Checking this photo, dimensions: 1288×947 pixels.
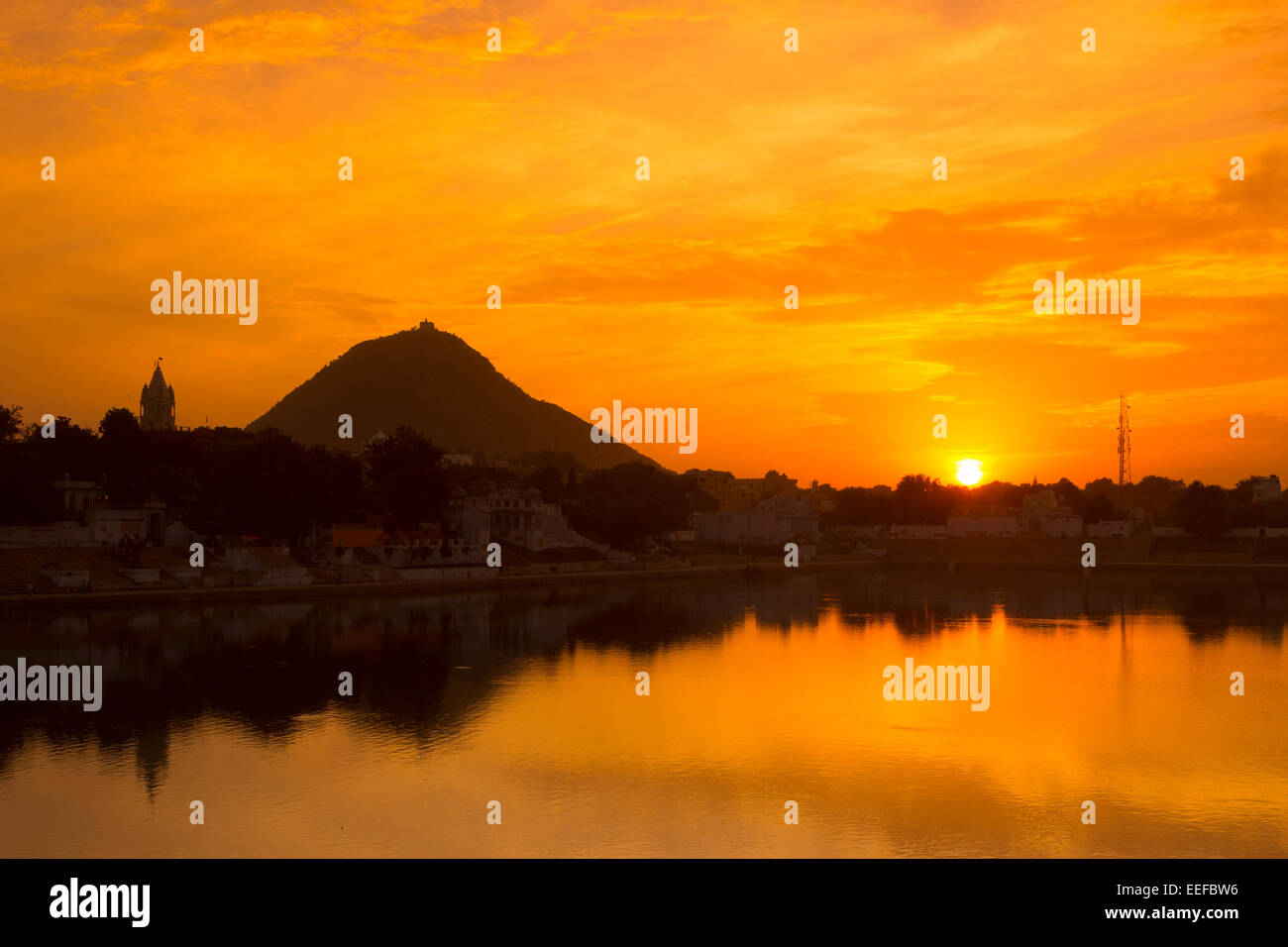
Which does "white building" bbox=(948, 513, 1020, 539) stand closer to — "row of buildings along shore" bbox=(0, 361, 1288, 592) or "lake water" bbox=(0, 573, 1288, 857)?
"row of buildings along shore" bbox=(0, 361, 1288, 592)

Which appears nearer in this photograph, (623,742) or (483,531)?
(623,742)

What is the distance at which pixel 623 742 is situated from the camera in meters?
32.7

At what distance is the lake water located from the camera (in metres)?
23.5

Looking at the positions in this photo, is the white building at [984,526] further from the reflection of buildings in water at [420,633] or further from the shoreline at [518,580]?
the reflection of buildings in water at [420,633]

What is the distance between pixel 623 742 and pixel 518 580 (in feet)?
178

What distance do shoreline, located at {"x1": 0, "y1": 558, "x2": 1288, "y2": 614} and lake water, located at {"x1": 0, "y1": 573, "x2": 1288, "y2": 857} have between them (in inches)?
74.7

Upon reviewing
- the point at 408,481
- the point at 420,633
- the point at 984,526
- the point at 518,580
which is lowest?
the point at 420,633

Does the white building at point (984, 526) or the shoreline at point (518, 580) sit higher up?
the white building at point (984, 526)

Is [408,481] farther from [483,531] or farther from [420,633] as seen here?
[420,633]

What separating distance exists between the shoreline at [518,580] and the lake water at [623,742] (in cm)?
190

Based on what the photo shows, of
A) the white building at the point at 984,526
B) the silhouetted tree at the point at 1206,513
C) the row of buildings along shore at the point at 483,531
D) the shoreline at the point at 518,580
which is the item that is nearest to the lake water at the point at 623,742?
the shoreline at the point at 518,580

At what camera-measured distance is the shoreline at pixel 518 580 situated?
60781 millimetres

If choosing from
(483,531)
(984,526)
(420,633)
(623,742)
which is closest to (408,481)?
(483,531)

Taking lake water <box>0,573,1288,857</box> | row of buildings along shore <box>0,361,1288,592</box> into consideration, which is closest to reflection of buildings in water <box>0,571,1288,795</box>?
lake water <box>0,573,1288,857</box>
